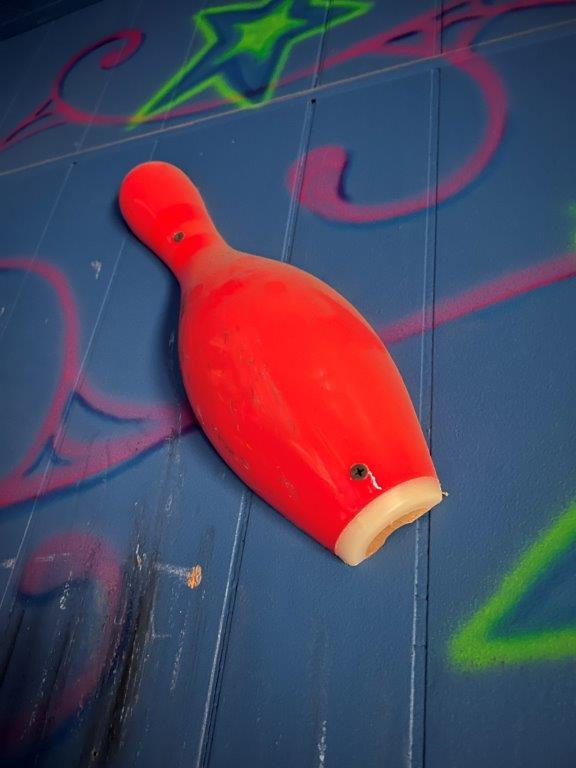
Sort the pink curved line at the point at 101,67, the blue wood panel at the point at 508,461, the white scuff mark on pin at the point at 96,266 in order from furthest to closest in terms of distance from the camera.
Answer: the pink curved line at the point at 101,67
the white scuff mark on pin at the point at 96,266
the blue wood panel at the point at 508,461

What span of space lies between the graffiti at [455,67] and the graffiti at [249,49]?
12 centimetres

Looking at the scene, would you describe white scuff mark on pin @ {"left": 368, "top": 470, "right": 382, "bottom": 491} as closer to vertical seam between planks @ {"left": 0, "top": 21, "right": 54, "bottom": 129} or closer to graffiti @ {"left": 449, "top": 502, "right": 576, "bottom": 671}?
graffiti @ {"left": 449, "top": 502, "right": 576, "bottom": 671}

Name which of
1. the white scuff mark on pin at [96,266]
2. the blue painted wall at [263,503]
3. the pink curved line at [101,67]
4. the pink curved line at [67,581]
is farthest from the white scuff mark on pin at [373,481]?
the pink curved line at [101,67]

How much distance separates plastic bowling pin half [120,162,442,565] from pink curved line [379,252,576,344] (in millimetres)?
105

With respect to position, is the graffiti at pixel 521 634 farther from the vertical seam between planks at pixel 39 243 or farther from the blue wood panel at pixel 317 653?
the vertical seam between planks at pixel 39 243

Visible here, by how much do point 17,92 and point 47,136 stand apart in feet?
1.05

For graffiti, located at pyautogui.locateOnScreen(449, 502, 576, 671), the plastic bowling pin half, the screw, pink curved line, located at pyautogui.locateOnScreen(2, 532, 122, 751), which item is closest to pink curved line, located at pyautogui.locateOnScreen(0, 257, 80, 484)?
pink curved line, located at pyautogui.locateOnScreen(2, 532, 122, 751)

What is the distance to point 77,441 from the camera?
0.81m

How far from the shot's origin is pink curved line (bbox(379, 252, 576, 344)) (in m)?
0.69

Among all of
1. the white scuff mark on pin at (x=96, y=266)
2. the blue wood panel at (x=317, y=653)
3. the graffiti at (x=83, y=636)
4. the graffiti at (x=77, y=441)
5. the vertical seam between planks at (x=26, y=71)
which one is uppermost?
the vertical seam between planks at (x=26, y=71)

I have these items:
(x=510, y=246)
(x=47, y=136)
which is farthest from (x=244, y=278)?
(x=47, y=136)

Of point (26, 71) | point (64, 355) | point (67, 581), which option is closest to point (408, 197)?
point (64, 355)

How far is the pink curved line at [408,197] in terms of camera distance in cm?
83

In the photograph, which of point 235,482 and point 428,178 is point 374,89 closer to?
point 428,178
